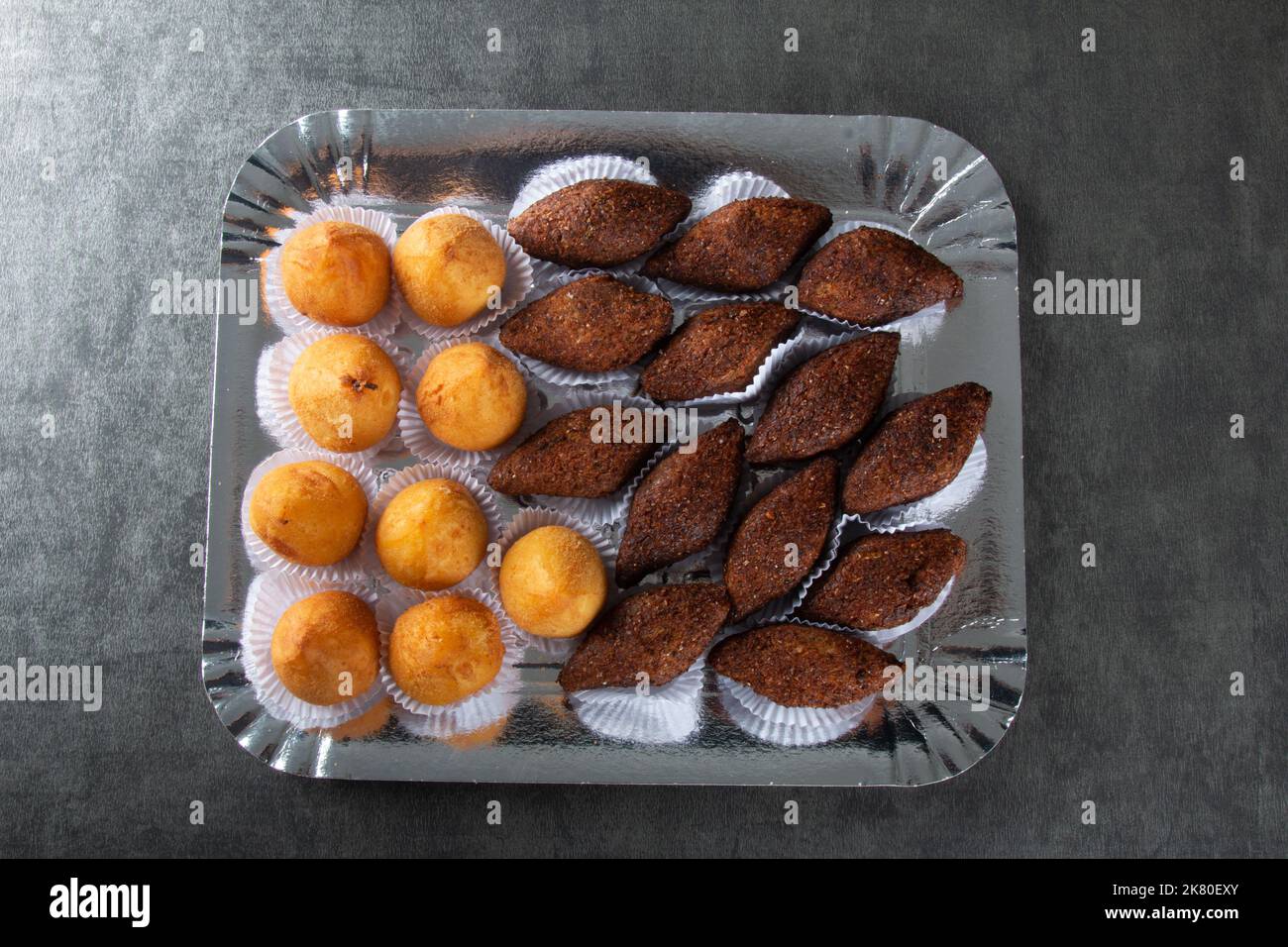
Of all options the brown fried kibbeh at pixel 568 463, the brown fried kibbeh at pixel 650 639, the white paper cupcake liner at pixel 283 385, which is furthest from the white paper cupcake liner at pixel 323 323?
the brown fried kibbeh at pixel 650 639

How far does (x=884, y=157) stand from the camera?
1938mm

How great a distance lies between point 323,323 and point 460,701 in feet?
2.51

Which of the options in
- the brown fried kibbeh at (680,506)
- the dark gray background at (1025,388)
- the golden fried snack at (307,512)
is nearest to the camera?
the golden fried snack at (307,512)

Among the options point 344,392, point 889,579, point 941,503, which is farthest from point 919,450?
point 344,392

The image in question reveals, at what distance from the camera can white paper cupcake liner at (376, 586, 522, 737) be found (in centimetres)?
178

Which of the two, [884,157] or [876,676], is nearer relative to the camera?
[876,676]

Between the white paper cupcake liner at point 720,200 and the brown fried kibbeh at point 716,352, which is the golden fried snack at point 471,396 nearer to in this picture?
the brown fried kibbeh at point 716,352

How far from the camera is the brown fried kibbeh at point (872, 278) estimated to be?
1822 mm

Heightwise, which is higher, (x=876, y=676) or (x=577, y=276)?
(x=577, y=276)

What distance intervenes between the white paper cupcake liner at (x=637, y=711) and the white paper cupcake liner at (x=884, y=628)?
0.93ft

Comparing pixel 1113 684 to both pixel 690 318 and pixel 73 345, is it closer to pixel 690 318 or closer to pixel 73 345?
pixel 690 318
